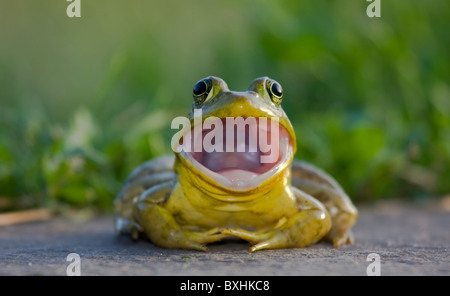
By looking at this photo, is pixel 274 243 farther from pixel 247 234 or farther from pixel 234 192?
pixel 234 192

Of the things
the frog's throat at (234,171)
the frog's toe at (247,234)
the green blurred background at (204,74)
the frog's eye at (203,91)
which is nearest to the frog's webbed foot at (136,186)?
the frog's throat at (234,171)

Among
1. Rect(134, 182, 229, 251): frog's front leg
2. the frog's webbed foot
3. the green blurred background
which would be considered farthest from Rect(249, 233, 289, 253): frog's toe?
the green blurred background

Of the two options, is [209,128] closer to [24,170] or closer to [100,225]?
[100,225]

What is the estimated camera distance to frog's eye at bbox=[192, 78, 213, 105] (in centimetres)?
311

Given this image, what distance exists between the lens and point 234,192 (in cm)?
288

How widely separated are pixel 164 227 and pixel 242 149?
0.56m

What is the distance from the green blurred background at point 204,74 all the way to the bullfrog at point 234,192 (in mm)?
1827

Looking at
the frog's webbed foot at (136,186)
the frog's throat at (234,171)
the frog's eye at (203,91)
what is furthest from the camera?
the frog's webbed foot at (136,186)

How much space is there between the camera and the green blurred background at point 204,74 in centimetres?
532

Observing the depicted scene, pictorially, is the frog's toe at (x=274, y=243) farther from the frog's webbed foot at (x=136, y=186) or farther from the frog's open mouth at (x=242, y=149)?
the frog's webbed foot at (x=136, y=186)

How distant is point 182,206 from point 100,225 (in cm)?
152

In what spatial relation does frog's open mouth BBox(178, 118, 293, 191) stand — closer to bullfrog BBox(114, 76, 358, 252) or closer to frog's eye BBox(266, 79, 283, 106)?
bullfrog BBox(114, 76, 358, 252)
